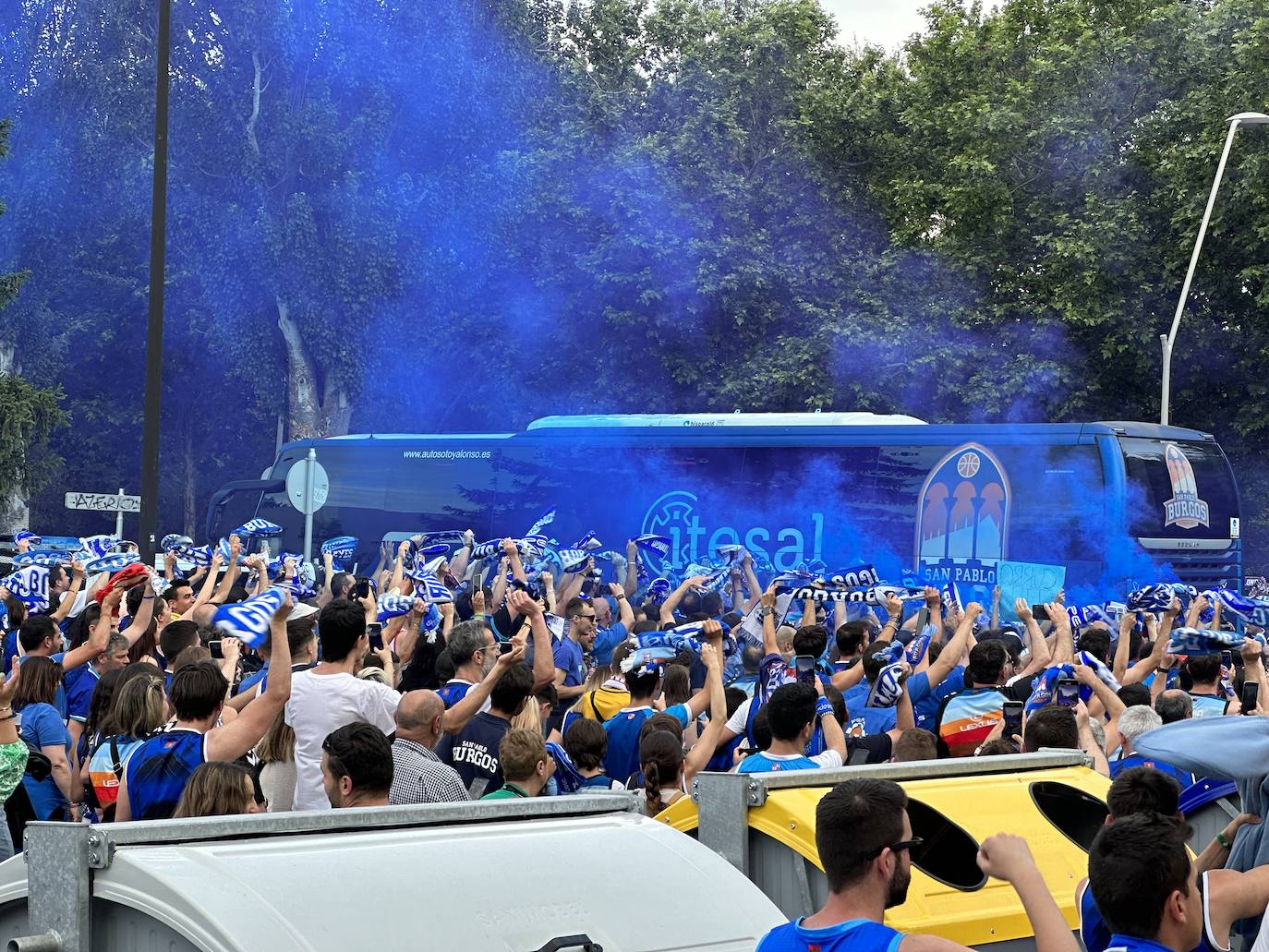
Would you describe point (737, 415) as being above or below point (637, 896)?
above

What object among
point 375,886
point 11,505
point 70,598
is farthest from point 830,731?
point 11,505

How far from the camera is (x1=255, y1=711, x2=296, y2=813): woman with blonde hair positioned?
5605mm

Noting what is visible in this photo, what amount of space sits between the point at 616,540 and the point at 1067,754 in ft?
59.6

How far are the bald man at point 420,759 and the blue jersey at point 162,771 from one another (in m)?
0.60

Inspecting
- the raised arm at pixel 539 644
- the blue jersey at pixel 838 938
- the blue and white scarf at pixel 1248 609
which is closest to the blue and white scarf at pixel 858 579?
the blue and white scarf at pixel 1248 609

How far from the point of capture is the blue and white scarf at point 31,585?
11031 millimetres

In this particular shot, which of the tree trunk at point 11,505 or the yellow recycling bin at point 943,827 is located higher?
the tree trunk at point 11,505

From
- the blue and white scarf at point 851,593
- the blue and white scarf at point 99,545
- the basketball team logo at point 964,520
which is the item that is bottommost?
the blue and white scarf at point 851,593

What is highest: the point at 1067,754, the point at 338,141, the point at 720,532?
Answer: the point at 338,141

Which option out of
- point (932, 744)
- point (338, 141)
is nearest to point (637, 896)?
point (932, 744)

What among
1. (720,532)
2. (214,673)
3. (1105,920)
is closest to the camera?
(1105,920)

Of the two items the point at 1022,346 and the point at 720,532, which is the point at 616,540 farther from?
the point at 1022,346

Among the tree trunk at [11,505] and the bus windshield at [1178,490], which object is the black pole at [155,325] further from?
the tree trunk at [11,505]

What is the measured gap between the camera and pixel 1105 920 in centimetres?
323
